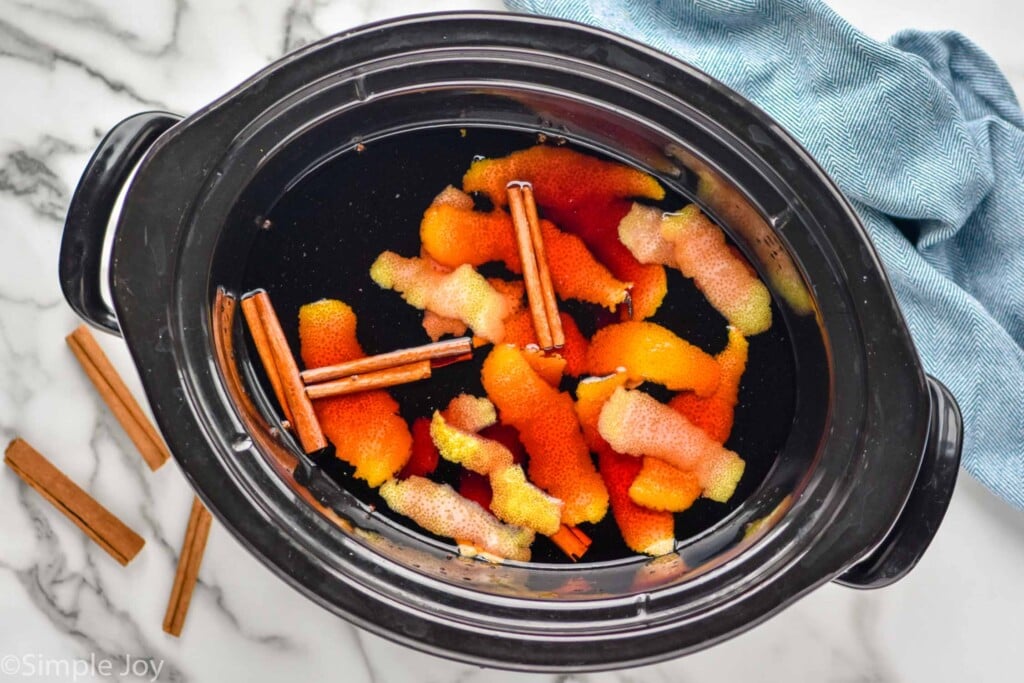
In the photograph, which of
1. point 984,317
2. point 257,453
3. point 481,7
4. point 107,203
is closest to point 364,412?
point 257,453

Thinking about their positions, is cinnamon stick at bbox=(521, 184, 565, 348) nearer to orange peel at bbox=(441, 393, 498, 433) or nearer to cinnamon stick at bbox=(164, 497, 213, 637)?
orange peel at bbox=(441, 393, 498, 433)

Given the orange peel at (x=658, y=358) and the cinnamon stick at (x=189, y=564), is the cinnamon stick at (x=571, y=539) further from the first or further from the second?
the cinnamon stick at (x=189, y=564)

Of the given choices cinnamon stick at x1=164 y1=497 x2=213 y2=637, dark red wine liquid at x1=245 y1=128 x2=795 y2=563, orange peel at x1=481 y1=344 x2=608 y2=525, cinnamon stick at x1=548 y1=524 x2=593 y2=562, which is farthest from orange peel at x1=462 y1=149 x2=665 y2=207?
cinnamon stick at x1=164 y1=497 x2=213 y2=637

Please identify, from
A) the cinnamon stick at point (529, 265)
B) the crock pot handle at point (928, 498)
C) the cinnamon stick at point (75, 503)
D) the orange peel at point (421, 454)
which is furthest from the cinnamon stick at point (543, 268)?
the cinnamon stick at point (75, 503)

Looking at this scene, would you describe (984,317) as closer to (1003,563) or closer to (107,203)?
(1003,563)

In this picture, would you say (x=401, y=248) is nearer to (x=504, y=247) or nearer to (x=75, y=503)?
(x=504, y=247)
